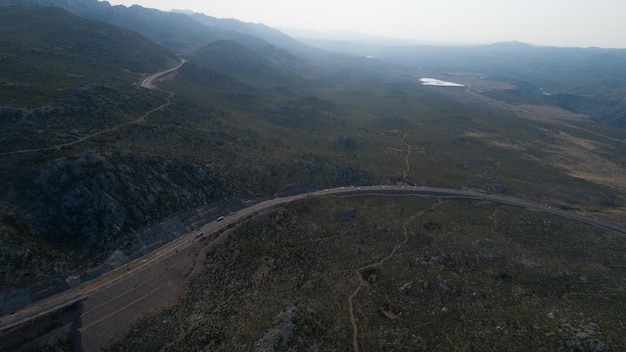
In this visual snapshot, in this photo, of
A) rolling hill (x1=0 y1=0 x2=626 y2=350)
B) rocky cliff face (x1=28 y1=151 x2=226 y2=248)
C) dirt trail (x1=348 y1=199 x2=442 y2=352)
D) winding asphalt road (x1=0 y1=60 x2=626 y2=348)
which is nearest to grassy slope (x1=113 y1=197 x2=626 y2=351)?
rolling hill (x1=0 y1=0 x2=626 y2=350)

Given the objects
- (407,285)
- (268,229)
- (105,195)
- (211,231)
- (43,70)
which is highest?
(43,70)

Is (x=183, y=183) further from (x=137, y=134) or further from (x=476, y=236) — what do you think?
(x=476, y=236)

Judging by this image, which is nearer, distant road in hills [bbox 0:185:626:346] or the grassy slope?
distant road in hills [bbox 0:185:626:346]

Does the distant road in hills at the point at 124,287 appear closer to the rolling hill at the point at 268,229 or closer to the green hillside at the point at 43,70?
the rolling hill at the point at 268,229

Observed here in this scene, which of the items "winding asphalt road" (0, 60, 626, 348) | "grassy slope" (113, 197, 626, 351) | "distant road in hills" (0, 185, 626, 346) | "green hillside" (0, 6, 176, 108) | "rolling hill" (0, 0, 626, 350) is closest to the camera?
"distant road in hills" (0, 185, 626, 346)

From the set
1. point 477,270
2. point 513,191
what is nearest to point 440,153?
point 513,191

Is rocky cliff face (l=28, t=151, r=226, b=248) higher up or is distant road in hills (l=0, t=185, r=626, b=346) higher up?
rocky cliff face (l=28, t=151, r=226, b=248)

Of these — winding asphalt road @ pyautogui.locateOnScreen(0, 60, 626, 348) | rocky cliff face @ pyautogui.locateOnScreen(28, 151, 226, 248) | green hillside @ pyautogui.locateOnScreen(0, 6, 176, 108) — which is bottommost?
winding asphalt road @ pyautogui.locateOnScreen(0, 60, 626, 348)

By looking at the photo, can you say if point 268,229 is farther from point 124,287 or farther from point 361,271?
point 124,287

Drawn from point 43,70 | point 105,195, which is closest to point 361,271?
point 105,195

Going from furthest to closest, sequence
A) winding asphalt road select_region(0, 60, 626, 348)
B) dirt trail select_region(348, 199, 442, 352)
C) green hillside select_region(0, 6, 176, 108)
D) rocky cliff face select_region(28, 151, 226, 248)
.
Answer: green hillside select_region(0, 6, 176, 108) → rocky cliff face select_region(28, 151, 226, 248) → dirt trail select_region(348, 199, 442, 352) → winding asphalt road select_region(0, 60, 626, 348)

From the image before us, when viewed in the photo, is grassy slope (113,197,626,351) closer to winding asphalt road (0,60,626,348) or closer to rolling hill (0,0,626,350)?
rolling hill (0,0,626,350)
